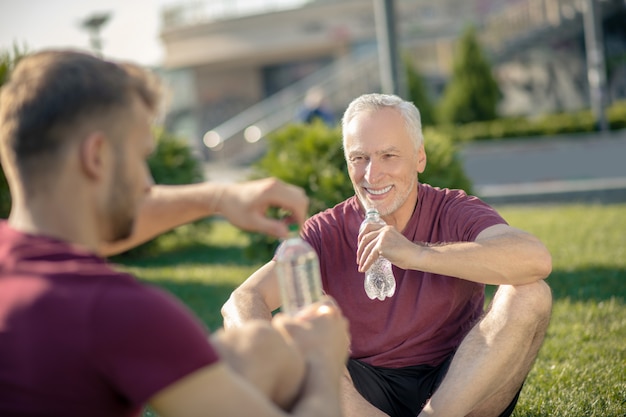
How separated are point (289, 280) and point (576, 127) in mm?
22757

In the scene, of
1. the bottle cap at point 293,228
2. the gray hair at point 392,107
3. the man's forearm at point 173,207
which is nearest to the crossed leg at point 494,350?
the gray hair at point 392,107

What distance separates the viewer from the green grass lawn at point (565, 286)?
461cm

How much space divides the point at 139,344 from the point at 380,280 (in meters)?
1.98

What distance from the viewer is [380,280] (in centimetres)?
382

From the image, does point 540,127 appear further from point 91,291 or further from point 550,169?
point 91,291

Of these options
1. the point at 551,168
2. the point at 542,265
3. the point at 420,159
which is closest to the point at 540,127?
the point at 551,168

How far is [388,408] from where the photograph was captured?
398 cm

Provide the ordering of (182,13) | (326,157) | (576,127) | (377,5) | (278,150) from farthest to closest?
1. (182,13)
2. (576,127)
3. (377,5)
4. (278,150)
5. (326,157)

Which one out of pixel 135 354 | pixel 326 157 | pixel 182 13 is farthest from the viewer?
pixel 182 13

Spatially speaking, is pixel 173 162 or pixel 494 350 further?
pixel 173 162

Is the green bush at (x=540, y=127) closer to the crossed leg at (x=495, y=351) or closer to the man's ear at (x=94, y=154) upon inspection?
the crossed leg at (x=495, y=351)

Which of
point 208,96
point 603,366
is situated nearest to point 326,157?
point 603,366

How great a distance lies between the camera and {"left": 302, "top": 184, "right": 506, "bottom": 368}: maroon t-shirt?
381 centimetres

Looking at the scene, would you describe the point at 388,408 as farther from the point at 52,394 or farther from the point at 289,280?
the point at 52,394
